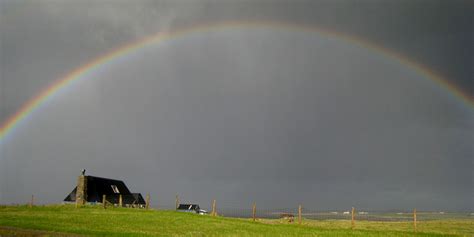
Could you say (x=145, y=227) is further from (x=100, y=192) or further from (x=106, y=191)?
(x=106, y=191)

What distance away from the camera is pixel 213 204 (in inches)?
2196

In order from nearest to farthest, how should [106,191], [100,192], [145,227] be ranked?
[145,227], [100,192], [106,191]

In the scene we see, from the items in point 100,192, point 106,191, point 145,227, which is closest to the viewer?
point 145,227

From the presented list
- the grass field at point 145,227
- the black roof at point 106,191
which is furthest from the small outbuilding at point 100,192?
the grass field at point 145,227

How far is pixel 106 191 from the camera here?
91.4 metres

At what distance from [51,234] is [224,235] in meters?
10.6

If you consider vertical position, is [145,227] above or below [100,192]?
below

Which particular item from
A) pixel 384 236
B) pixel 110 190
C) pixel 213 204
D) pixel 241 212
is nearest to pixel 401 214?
pixel 241 212

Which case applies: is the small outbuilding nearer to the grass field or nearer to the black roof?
the black roof

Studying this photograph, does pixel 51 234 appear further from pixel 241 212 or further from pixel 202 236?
pixel 241 212

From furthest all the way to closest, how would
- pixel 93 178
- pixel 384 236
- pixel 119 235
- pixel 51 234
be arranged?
pixel 93 178 → pixel 384 236 → pixel 119 235 → pixel 51 234

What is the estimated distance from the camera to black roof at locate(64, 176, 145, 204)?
85.1 meters

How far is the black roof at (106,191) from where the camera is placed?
3349 inches

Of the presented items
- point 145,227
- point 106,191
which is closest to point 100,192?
point 106,191
